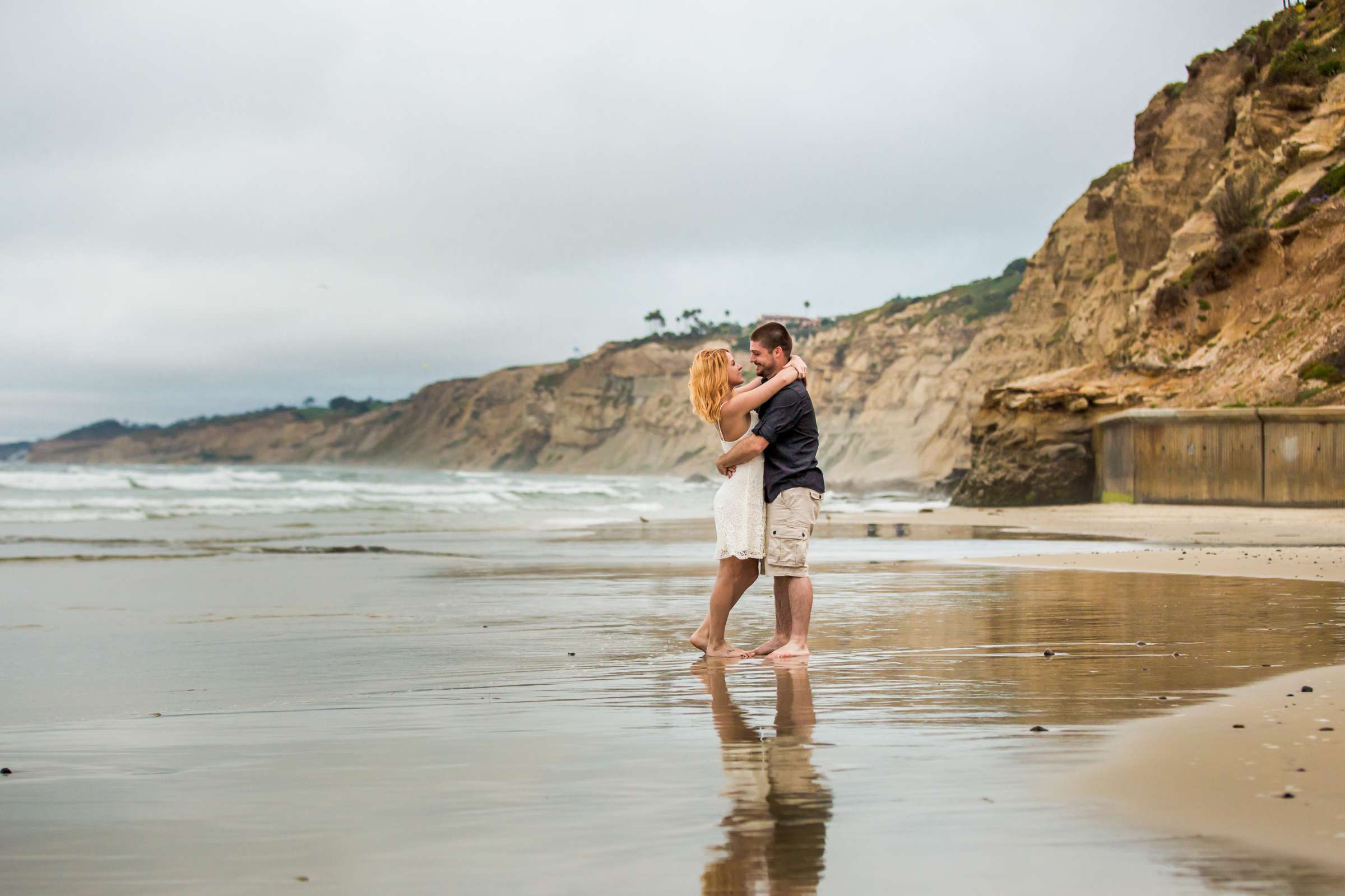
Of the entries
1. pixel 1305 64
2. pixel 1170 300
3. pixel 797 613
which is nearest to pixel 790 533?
pixel 797 613

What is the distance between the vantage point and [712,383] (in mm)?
6246

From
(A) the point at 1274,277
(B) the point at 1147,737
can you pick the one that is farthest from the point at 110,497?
(B) the point at 1147,737

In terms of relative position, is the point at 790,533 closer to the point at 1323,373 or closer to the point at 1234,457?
the point at 1234,457

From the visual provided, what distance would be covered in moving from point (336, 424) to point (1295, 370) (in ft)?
502

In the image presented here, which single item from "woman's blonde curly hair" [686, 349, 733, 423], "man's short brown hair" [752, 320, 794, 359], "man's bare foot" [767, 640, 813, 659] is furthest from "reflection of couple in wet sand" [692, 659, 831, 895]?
"man's short brown hair" [752, 320, 794, 359]

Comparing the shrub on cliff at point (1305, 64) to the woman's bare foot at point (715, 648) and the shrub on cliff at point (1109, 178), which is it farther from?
the woman's bare foot at point (715, 648)

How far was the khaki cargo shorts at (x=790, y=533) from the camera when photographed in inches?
239

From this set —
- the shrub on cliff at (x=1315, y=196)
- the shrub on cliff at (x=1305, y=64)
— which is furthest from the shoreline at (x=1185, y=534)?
the shrub on cliff at (x=1305, y=64)

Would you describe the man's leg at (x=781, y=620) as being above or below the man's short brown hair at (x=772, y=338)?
below

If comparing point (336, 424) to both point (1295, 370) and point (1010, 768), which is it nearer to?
point (1295, 370)

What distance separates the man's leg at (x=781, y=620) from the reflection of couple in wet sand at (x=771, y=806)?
1.41 metres

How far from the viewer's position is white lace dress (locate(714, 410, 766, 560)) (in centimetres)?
611

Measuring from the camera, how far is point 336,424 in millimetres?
164125

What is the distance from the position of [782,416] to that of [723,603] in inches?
38.4
